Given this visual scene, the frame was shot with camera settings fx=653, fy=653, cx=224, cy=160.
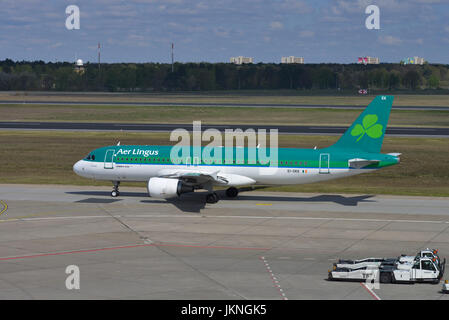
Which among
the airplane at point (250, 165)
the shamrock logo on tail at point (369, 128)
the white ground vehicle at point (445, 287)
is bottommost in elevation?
the white ground vehicle at point (445, 287)

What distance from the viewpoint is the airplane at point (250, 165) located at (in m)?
50.1

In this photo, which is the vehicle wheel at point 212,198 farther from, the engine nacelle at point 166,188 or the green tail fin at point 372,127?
the green tail fin at point 372,127

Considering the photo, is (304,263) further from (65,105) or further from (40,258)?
(65,105)

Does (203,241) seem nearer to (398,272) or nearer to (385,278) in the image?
(385,278)

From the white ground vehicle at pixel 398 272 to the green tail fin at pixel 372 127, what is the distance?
20217 mm

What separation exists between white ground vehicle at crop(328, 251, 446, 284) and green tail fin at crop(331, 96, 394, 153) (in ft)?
66.3

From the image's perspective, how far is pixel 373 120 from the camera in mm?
50719

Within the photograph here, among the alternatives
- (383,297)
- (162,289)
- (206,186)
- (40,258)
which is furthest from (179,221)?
(383,297)

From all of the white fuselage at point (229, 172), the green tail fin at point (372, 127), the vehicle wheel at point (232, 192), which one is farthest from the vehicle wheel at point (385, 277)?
the vehicle wheel at point (232, 192)

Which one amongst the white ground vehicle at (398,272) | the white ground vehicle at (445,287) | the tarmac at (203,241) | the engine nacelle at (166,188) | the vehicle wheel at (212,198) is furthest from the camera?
the vehicle wheel at (212,198)

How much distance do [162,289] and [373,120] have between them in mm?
27004

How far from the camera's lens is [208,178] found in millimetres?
50688

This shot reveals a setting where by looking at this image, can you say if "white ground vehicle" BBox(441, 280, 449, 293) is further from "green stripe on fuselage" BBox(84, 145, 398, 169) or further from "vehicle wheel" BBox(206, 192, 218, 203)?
"vehicle wheel" BBox(206, 192, 218, 203)

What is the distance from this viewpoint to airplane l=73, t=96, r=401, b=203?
50062mm
